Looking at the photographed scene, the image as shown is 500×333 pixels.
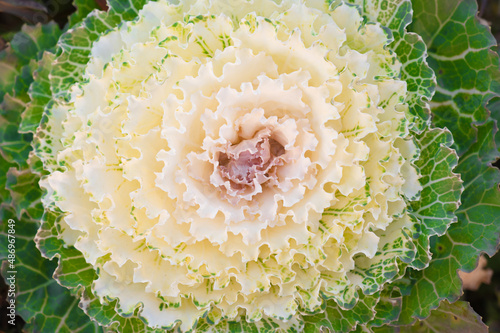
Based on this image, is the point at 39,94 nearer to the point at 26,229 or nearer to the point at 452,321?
the point at 26,229

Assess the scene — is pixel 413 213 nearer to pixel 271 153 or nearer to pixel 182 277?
pixel 271 153

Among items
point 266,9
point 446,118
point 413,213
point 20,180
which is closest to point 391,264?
point 413,213

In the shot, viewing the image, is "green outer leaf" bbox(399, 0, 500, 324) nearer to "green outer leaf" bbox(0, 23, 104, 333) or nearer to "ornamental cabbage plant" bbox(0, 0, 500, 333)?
"ornamental cabbage plant" bbox(0, 0, 500, 333)

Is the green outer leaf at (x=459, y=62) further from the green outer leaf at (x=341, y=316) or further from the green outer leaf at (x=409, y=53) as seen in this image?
the green outer leaf at (x=341, y=316)

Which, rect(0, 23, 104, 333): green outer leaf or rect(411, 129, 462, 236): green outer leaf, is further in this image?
rect(0, 23, 104, 333): green outer leaf

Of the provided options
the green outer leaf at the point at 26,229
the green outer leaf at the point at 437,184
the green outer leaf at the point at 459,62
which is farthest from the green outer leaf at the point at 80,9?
the green outer leaf at the point at 437,184

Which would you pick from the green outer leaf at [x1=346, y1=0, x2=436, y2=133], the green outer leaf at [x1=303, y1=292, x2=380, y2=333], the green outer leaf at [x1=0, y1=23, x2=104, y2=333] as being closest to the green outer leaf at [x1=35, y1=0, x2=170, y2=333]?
the green outer leaf at [x1=0, y1=23, x2=104, y2=333]
